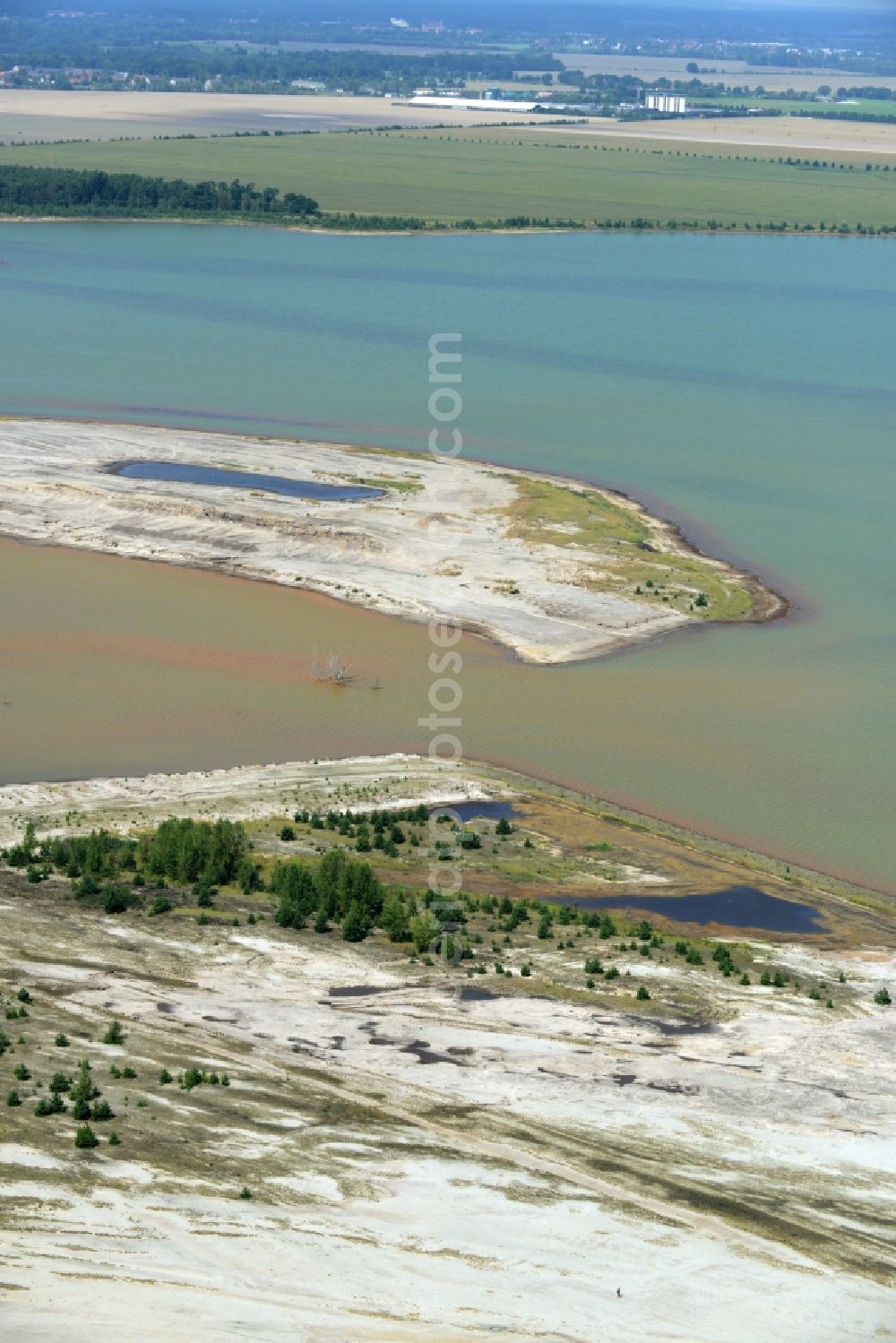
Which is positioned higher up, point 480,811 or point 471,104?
point 471,104

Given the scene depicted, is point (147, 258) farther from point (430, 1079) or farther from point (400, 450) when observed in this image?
point (430, 1079)

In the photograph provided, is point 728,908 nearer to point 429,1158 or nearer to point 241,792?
point 241,792

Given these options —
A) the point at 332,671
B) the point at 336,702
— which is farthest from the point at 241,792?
the point at 332,671

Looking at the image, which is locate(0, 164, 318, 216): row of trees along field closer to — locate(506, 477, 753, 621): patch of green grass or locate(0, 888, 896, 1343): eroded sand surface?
locate(506, 477, 753, 621): patch of green grass

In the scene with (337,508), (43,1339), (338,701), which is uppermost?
(337,508)

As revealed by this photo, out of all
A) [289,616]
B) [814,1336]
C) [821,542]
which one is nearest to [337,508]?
[289,616]

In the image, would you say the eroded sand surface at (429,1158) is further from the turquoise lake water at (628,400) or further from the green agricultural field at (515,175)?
the green agricultural field at (515,175)

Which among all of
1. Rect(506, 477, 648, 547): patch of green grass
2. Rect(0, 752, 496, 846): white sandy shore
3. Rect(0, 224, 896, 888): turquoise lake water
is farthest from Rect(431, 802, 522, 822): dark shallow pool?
Rect(506, 477, 648, 547): patch of green grass
